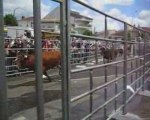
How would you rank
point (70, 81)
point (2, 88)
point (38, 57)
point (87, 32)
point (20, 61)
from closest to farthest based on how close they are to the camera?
point (2, 88)
point (38, 57)
point (70, 81)
point (87, 32)
point (20, 61)

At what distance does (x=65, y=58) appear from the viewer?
11.7ft

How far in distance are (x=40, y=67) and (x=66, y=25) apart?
2.12 ft

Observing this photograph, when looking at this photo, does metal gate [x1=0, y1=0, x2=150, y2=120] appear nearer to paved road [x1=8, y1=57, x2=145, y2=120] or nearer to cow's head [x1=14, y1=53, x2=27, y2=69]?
paved road [x1=8, y1=57, x2=145, y2=120]

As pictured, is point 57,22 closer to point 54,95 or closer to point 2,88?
point 54,95

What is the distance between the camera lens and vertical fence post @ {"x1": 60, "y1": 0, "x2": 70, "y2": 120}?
3.50m

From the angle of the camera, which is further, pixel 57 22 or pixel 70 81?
pixel 70 81

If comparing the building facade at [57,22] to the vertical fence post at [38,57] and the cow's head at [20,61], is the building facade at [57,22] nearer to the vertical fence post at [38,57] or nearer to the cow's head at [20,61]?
the vertical fence post at [38,57]

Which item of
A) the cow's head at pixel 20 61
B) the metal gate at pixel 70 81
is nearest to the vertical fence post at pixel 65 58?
the metal gate at pixel 70 81

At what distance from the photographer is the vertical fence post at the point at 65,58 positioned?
3496 millimetres

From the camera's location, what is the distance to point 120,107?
268 inches

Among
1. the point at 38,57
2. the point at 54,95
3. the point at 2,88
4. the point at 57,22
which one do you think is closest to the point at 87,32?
the point at 54,95

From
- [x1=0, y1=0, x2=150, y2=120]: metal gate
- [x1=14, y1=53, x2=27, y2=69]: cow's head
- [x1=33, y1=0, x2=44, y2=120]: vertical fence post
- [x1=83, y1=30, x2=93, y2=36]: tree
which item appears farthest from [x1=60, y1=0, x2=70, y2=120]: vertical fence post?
[x1=14, y1=53, x2=27, y2=69]: cow's head

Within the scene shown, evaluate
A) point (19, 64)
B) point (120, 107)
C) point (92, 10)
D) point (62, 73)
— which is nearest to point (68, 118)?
point (62, 73)

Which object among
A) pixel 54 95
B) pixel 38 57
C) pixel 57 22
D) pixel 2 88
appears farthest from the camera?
pixel 54 95
